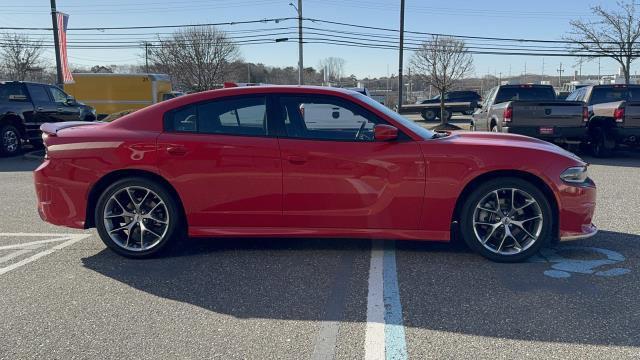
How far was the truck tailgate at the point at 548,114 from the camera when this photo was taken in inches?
420

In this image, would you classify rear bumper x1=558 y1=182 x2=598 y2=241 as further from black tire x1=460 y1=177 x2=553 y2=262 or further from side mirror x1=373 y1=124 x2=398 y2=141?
side mirror x1=373 y1=124 x2=398 y2=141

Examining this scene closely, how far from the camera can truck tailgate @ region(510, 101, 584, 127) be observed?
35.0ft

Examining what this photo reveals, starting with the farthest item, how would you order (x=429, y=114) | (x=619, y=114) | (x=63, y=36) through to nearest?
1. (x=429, y=114)
2. (x=63, y=36)
3. (x=619, y=114)

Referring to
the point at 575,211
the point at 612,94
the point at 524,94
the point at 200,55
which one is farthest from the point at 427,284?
the point at 200,55

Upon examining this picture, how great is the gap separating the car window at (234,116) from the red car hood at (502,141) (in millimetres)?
1772

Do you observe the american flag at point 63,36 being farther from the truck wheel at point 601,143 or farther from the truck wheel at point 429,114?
the truck wheel at point 429,114

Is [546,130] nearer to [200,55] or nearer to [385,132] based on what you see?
[385,132]

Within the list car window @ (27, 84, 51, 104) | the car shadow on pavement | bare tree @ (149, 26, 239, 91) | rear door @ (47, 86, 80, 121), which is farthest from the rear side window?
bare tree @ (149, 26, 239, 91)

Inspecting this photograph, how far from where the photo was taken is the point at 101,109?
26250 millimetres

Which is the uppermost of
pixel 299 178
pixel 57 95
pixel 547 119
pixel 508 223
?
pixel 57 95

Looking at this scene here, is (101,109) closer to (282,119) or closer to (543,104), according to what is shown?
(543,104)

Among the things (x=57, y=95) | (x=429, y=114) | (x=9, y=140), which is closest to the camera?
(x=9, y=140)

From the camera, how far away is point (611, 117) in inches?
445

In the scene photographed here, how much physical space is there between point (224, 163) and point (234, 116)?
46cm
